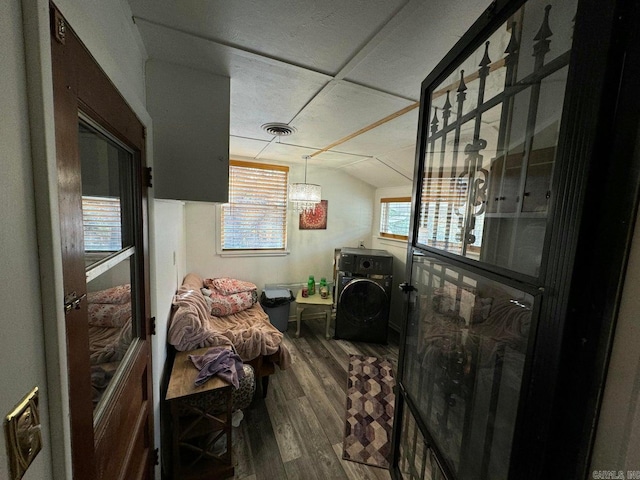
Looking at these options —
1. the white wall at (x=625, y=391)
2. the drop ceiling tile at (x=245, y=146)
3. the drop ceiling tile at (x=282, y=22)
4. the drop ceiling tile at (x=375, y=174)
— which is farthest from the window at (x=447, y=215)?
the drop ceiling tile at (x=375, y=174)

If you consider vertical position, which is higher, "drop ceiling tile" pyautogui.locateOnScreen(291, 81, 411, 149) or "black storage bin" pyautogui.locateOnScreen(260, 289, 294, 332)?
"drop ceiling tile" pyautogui.locateOnScreen(291, 81, 411, 149)

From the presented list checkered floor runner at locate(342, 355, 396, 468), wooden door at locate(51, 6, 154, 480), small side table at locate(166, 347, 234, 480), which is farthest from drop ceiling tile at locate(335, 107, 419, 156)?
checkered floor runner at locate(342, 355, 396, 468)

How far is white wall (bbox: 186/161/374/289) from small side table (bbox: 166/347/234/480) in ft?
6.14

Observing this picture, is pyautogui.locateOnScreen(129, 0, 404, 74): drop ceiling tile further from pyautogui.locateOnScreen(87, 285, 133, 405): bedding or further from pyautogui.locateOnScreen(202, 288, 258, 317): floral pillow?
pyautogui.locateOnScreen(202, 288, 258, 317): floral pillow

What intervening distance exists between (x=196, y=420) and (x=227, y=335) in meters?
0.70

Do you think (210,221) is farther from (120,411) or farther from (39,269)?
(39,269)

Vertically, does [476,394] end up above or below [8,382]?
below

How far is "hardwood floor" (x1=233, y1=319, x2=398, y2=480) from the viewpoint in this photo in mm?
1689

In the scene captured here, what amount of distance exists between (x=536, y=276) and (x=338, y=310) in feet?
9.62

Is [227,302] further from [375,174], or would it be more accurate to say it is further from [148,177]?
[375,174]

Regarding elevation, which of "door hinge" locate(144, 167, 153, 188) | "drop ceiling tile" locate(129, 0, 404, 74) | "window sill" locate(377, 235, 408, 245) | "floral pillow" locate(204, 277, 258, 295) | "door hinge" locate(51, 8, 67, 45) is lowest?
"floral pillow" locate(204, 277, 258, 295)

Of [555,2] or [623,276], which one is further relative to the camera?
[555,2]

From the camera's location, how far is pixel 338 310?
336cm

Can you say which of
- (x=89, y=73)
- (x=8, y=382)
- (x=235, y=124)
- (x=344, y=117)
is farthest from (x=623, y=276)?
(x=235, y=124)
